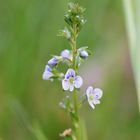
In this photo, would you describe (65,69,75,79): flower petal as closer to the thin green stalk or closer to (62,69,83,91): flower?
(62,69,83,91): flower

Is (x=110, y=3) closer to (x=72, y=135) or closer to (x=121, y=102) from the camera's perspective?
(x=121, y=102)

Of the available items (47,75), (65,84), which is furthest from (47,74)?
(65,84)

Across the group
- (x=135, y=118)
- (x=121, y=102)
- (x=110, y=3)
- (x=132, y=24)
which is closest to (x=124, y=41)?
(x=110, y=3)

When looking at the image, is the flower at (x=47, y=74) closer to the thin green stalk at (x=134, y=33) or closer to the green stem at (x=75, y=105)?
the green stem at (x=75, y=105)

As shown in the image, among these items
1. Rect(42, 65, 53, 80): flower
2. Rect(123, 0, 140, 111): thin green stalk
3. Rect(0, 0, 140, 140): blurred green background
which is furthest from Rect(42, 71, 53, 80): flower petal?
Rect(0, 0, 140, 140): blurred green background

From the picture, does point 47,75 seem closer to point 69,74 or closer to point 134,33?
point 69,74
